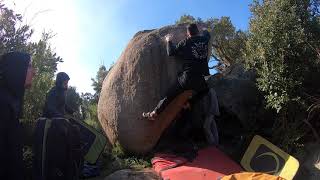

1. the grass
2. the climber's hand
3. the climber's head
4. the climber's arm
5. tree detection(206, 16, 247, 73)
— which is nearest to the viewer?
the grass

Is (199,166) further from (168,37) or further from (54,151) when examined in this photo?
(168,37)

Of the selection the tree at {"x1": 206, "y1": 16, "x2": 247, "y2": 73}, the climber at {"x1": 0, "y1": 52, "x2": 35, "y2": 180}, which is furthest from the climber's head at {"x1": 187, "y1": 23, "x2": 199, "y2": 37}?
the tree at {"x1": 206, "y1": 16, "x2": 247, "y2": 73}

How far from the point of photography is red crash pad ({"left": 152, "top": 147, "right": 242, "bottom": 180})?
710cm

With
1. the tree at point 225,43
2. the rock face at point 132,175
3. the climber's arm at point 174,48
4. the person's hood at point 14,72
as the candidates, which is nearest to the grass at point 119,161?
the rock face at point 132,175

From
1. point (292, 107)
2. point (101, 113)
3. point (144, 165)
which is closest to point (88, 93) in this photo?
point (101, 113)

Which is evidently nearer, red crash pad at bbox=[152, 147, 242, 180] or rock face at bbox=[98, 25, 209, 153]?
red crash pad at bbox=[152, 147, 242, 180]

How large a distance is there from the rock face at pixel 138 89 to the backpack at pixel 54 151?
8.11 ft

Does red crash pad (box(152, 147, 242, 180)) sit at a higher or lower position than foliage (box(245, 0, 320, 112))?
lower

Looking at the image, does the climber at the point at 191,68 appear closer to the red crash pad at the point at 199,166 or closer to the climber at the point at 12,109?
the red crash pad at the point at 199,166

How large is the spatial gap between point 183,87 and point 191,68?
1.19 feet

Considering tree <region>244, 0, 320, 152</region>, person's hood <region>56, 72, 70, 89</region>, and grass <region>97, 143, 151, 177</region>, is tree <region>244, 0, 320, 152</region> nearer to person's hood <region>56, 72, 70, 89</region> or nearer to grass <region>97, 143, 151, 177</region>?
grass <region>97, 143, 151, 177</region>

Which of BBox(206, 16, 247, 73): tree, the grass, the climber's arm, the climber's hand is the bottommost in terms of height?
the grass

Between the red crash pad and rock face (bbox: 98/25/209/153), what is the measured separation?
0.81 metres

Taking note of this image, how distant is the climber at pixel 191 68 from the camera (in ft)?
26.6
